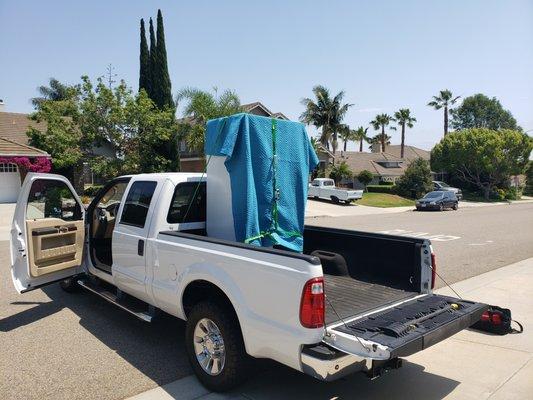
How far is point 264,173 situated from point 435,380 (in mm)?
2557

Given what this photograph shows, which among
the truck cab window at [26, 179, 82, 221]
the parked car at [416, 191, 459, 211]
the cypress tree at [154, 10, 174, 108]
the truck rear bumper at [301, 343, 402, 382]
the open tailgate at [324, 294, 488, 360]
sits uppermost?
the cypress tree at [154, 10, 174, 108]

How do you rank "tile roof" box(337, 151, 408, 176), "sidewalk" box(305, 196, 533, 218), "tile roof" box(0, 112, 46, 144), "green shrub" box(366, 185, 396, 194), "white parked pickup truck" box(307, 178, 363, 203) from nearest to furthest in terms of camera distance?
1. "sidewalk" box(305, 196, 533, 218)
2. "tile roof" box(0, 112, 46, 144)
3. "white parked pickup truck" box(307, 178, 363, 203)
4. "green shrub" box(366, 185, 396, 194)
5. "tile roof" box(337, 151, 408, 176)

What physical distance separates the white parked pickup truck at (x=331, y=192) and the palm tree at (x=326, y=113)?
45.7 ft

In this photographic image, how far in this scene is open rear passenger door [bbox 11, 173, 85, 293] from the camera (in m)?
5.34

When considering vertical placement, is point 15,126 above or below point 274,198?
above

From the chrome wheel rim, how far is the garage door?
82.8ft

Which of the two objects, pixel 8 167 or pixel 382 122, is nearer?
pixel 8 167

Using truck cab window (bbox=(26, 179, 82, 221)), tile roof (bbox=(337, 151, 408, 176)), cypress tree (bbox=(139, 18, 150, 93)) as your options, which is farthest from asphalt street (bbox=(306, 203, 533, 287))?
tile roof (bbox=(337, 151, 408, 176))

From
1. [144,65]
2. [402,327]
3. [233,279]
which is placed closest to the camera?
[402,327]

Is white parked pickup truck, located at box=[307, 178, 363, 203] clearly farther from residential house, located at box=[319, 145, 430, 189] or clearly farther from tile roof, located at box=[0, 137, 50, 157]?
tile roof, located at box=[0, 137, 50, 157]

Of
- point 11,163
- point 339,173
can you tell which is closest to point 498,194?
point 339,173

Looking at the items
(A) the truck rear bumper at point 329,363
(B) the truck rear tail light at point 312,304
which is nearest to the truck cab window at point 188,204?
(B) the truck rear tail light at point 312,304

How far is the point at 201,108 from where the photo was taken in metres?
28.6

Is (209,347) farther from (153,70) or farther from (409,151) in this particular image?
(409,151)
